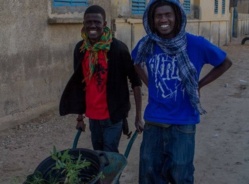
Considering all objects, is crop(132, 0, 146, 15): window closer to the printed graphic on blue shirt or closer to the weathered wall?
the weathered wall

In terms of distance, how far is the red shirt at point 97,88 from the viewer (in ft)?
10.7

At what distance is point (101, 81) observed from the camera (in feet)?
10.7

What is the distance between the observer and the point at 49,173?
2.48 metres

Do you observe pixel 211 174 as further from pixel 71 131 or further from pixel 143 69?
pixel 71 131

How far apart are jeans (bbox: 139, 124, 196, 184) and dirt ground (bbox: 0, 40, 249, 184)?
102cm

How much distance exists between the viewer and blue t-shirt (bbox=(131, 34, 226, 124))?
2842mm

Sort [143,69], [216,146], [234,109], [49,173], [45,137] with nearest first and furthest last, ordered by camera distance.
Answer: [49,173] < [143,69] < [216,146] < [45,137] < [234,109]

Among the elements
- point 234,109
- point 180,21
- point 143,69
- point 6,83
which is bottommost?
point 234,109

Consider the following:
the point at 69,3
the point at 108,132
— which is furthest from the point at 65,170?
the point at 69,3

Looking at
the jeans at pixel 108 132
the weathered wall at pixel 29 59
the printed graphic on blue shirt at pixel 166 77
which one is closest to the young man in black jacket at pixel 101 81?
the jeans at pixel 108 132

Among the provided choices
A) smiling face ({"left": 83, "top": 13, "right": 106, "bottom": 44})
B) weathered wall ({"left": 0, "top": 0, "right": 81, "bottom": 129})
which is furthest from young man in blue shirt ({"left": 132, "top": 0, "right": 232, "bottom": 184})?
weathered wall ({"left": 0, "top": 0, "right": 81, "bottom": 129})

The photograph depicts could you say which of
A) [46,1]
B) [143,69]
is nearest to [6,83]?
[46,1]

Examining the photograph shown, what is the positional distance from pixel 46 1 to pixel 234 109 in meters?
3.57

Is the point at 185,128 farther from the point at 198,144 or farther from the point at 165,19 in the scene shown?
the point at 198,144
